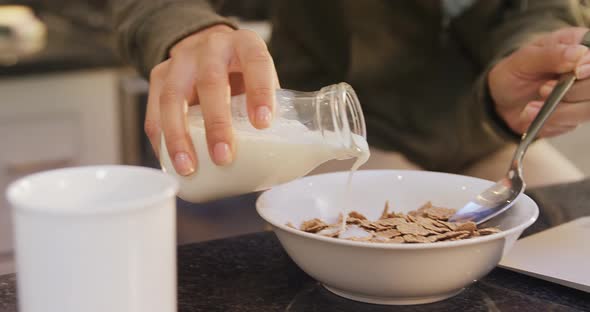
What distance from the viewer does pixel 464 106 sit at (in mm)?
1472

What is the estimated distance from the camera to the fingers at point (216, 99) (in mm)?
730

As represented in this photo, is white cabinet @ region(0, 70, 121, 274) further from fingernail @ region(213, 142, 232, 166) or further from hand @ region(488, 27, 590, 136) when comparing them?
fingernail @ region(213, 142, 232, 166)

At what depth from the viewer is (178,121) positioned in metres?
0.76

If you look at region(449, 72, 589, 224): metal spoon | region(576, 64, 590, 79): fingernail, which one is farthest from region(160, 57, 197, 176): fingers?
region(576, 64, 590, 79): fingernail

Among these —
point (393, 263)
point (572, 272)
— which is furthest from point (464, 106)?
point (393, 263)

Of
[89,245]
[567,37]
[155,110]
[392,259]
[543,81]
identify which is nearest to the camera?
[89,245]

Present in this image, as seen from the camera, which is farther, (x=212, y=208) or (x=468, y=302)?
(x=212, y=208)

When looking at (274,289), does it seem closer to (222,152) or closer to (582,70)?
(222,152)

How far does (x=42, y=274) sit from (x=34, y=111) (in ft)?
4.65

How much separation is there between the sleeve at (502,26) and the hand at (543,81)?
1.8 inches

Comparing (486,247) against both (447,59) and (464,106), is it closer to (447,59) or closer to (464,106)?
(464,106)

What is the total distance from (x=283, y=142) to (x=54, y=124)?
1.24 m

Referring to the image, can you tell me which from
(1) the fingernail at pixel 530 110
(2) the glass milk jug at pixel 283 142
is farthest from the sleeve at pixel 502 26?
(2) the glass milk jug at pixel 283 142

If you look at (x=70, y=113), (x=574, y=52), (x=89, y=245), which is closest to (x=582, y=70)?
(x=574, y=52)
